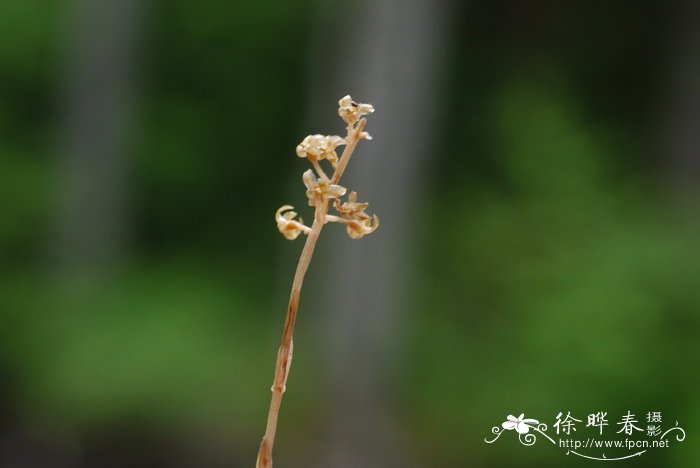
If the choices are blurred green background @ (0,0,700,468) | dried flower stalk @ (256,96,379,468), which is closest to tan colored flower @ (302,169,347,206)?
dried flower stalk @ (256,96,379,468)

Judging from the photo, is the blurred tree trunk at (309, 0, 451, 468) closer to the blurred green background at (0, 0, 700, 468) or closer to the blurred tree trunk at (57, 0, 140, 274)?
the blurred green background at (0, 0, 700, 468)

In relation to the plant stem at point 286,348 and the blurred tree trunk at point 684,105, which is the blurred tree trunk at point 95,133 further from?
the plant stem at point 286,348

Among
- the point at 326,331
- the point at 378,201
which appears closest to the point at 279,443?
the point at 326,331

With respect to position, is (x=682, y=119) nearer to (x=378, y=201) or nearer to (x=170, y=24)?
(x=378, y=201)

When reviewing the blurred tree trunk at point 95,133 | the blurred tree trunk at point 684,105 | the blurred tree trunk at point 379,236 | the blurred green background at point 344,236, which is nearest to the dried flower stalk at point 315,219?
the blurred green background at point 344,236

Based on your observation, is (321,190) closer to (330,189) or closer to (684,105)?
(330,189)
